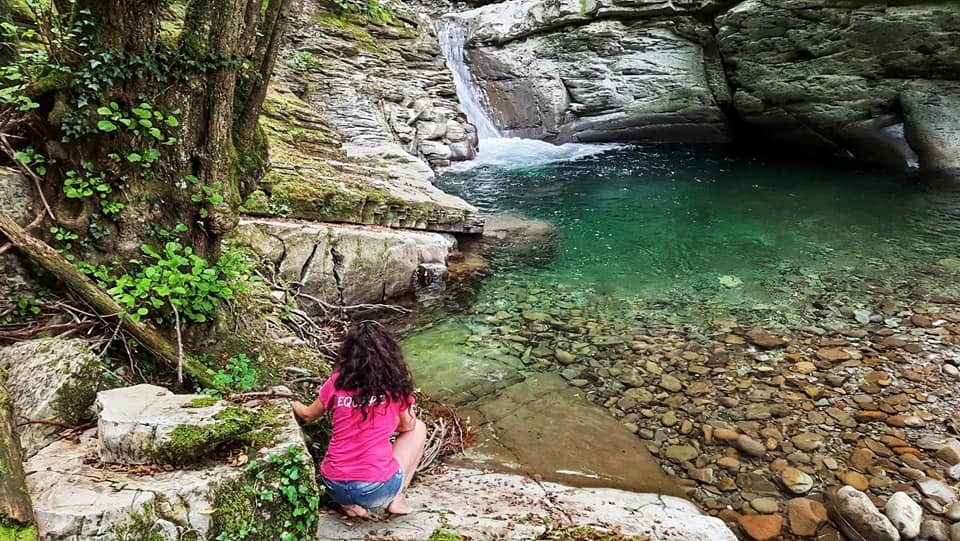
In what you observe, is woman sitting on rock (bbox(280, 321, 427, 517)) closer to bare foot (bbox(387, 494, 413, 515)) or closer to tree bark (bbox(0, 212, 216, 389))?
bare foot (bbox(387, 494, 413, 515))

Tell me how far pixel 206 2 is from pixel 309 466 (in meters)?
2.79

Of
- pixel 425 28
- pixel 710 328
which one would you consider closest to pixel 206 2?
pixel 710 328

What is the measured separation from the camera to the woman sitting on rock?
129 inches

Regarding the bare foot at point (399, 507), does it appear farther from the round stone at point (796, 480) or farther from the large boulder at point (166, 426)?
the round stone at point (796, 480)

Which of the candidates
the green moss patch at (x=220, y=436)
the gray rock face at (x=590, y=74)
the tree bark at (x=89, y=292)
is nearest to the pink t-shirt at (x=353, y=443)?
the green moss patch at (x=220, y=436)

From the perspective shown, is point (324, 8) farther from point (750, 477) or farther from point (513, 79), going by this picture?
point (750, 477)

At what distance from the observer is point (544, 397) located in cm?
575

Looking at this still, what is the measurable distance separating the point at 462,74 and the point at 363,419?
61.9 ft

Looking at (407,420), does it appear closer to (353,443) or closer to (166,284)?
(353,443)

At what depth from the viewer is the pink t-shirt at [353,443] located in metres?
Answer: 3.29

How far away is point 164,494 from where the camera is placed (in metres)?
2.44

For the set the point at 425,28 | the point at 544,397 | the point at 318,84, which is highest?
the point at 425,28

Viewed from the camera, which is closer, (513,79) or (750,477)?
(750,477)

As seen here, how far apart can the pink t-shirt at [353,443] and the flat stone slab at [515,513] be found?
286mm
